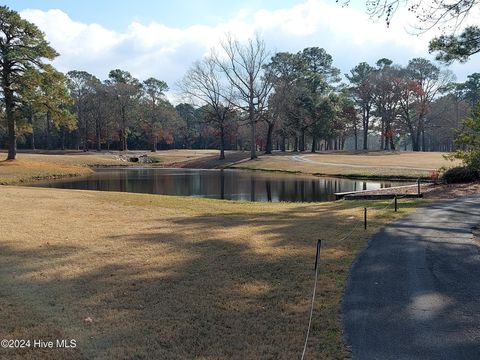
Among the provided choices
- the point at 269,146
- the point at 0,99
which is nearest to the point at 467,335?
the point at 0,99

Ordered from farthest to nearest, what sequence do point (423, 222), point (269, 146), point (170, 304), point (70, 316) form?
1. point (269, 146)
2. point (423, 222)
3. point (170, 304)
4. point (70, 316)

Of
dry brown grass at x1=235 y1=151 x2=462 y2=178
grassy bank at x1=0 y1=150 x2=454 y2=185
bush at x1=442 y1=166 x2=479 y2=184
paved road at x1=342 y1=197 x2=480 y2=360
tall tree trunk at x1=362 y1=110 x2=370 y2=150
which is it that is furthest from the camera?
tall tree trunk at x1=362 y1=110 x2=370 y2=150

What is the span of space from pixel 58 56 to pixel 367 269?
3891 cm

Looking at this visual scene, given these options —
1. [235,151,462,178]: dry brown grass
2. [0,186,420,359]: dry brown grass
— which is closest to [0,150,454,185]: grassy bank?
[235,151,462,178]: dry brown grass

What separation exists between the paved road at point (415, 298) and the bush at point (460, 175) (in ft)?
55.2

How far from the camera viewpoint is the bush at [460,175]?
87.8 feet

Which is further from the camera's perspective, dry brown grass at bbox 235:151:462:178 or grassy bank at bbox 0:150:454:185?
dry brown grass at bbox 235:151:462:178

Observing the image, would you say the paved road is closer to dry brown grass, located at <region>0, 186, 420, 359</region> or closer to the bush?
dry brown grass, located at <region>0, 186, 420, 359</region>

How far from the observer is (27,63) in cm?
3941

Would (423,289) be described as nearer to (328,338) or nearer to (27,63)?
(328,338)

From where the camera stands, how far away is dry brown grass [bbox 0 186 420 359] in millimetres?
5113

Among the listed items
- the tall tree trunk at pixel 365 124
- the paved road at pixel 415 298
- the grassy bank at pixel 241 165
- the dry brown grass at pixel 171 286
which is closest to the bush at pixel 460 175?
the grassy bank at pixel 241 165

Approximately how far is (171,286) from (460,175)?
2518 centimetres

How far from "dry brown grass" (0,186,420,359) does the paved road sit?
14.1 inches
